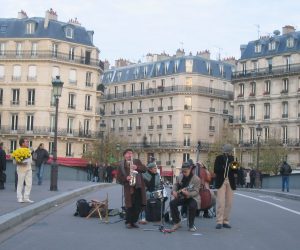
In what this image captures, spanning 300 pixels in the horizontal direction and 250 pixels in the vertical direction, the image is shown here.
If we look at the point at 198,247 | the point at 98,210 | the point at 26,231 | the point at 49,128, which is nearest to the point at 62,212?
the point at 98,210

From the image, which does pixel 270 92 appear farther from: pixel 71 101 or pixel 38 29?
pixel 38 29

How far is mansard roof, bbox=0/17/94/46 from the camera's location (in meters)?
70.3

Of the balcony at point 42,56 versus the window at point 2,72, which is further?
the window at point 2,72

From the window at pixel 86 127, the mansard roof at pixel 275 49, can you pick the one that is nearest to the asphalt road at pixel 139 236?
the window at pixel 86 127

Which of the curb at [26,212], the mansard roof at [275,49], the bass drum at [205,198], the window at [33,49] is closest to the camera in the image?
the curb at [26,212]

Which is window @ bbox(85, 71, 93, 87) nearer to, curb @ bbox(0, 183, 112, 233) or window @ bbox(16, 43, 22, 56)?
window @ bbox(16, 43, 22, 56)

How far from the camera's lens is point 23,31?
70.9 metres

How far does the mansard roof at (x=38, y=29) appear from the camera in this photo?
70.3 metres

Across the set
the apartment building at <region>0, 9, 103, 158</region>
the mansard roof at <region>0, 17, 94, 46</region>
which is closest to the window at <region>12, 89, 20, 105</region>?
the apartment building at <region>0, 9, 103, 158</region>

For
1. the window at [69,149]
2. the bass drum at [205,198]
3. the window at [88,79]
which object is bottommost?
the bass drum at [205,198]

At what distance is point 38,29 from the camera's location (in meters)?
70.7

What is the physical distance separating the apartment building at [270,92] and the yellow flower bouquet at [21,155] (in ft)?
183

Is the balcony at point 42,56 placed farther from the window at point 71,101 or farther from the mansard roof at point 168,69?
the mansard roof at point 168,69

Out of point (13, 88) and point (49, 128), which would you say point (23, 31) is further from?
point (49, 128)
